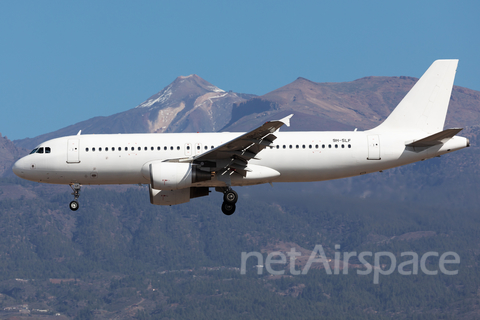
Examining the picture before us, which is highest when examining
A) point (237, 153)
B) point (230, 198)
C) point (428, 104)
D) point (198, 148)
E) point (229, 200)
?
point (428, 104)

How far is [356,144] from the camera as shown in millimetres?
38719

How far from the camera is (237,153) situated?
120ft

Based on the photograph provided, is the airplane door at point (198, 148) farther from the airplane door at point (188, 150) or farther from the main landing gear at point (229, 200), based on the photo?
the main landing gear at point (229, 200)

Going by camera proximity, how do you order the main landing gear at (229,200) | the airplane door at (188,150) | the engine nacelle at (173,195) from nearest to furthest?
the main landing gear at (229,200), the airplane door at (188,150), the engine nacelle at (173,195)

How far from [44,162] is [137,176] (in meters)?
5.50

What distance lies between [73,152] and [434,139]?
20168 millimetres

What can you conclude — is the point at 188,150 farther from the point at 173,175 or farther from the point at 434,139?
the point at 434,139

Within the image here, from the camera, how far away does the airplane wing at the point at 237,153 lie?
35.2m

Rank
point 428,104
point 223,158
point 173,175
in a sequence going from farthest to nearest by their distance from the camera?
point 428,104
point 223,158
point 173,175

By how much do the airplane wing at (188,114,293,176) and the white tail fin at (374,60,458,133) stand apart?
822 cm

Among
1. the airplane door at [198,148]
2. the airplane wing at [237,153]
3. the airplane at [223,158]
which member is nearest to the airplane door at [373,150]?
the airplane at [223,158]

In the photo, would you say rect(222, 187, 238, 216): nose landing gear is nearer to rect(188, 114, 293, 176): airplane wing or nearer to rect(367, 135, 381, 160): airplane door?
rect(188, 114, 293, 176): airplane wing

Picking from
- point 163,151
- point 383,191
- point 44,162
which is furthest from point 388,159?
point 383,191

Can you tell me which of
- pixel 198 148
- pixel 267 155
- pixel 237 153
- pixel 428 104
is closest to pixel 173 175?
pixel 198 148
